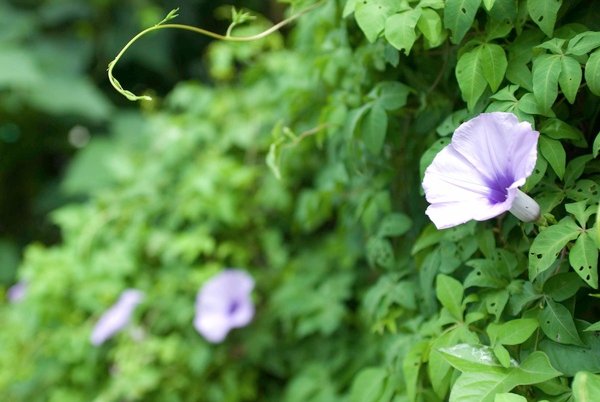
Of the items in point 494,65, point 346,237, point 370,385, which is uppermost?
point 494,65

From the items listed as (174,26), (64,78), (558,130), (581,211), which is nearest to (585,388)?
(581,211)

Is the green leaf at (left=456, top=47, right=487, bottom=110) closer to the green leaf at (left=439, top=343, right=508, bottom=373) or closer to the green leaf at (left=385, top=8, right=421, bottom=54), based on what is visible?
the green leaf at (left=385, top=8, right=421, bottom=54)

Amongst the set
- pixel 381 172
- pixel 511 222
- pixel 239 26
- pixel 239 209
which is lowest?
pixel 239 209

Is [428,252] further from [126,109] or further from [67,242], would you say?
[126,109]

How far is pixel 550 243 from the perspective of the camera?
77 centimetres

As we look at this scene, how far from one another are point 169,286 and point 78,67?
1652mm

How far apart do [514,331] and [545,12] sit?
1.23 ft

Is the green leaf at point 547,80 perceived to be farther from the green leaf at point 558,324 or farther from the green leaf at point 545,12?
the green leaf at point 558,324

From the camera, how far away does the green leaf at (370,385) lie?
3.37 feet

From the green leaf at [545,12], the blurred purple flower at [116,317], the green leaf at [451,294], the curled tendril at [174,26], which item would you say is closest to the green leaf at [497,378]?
the green leaf at [451,294]

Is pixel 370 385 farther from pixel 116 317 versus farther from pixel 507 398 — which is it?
pixel 116 317

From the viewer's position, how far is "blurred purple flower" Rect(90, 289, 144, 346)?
5.42 ft

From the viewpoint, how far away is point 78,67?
9.95 ft

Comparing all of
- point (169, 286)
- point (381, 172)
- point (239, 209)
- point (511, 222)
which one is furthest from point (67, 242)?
point (511, 222)
